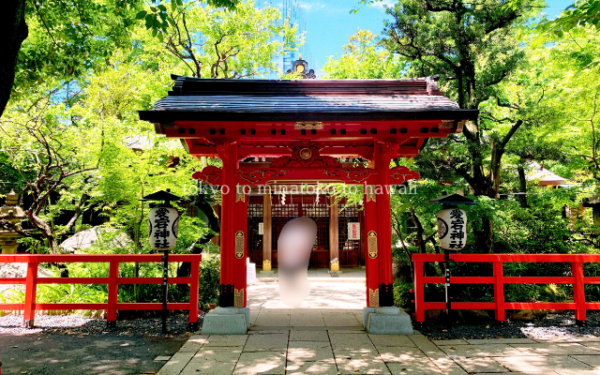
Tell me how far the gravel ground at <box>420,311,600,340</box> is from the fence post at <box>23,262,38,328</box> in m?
7.07

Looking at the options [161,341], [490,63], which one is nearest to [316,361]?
[161,341]

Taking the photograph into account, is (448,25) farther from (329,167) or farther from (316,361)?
(316,361)

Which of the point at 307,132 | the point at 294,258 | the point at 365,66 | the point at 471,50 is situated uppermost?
the point at 365,66

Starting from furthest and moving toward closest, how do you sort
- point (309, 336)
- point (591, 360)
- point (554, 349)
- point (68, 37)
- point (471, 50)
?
1. point (471, 50)
2. point (68, 37)
3. point (309, 336)
4. point (554, 349)
5. point (591, 360)

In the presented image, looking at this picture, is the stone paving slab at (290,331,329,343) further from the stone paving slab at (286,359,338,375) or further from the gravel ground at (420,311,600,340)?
the gravel ground at (420,311,600,340)

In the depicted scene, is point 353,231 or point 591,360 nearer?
point 591,360

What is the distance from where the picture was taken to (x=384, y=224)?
6137 millimetres

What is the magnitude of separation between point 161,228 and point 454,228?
5119 mm

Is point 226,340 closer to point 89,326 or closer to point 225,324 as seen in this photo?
point 225,324

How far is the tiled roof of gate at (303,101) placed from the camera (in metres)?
5.41

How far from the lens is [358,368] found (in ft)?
14.2

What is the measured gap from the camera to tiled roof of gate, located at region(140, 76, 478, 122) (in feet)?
17.8

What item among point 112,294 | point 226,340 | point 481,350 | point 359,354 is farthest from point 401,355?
point 112,294

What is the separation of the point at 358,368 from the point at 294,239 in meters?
3.06
